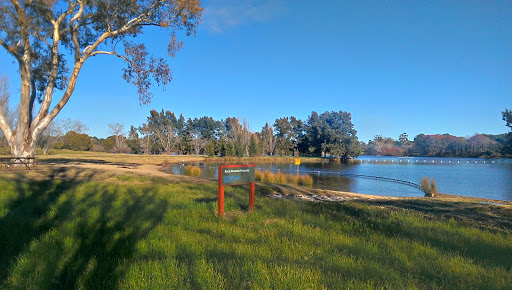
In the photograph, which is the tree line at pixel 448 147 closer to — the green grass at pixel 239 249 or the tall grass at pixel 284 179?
the tall grass at pixel 284 179

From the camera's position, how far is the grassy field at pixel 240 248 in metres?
3.47

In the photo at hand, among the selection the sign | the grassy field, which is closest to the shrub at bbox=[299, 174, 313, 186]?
the grassy field

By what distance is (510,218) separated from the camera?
25.6 feet

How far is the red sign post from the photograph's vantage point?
6.86 metres

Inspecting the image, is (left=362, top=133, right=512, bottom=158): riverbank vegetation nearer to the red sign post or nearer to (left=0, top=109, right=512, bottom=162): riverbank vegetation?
(left=0, top=109, right=512, bottom=162): riverbank vegetation

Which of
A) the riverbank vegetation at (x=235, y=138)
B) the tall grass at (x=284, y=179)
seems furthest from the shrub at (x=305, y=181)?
the riverbank vegetation at (x=235, y=138)

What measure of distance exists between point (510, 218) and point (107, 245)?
9.21m

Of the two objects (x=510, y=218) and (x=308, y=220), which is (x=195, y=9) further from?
(x=510, y=218)

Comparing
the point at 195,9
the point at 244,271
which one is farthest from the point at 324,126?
the point at 244,271

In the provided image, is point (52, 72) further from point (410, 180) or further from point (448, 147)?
point (448, 147)

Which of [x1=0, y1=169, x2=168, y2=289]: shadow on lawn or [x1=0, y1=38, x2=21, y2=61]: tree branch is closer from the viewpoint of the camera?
[x1=0, y1=169, x2=168, y2=289]: shadow on lawn

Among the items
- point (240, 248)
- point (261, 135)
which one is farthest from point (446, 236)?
point (261, 135)

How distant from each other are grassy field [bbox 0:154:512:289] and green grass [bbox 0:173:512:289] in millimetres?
15

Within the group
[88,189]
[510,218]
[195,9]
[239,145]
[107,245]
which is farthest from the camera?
[239,145]
